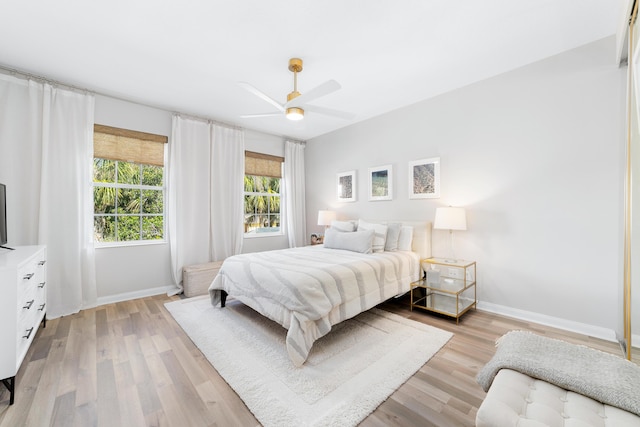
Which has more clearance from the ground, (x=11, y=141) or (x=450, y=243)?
(x=11, y=141)

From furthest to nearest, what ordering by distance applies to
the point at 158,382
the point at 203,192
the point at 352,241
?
the point at 203,192 < the point at 352,241 < the point at 158,382

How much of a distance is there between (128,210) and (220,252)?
1425 mm

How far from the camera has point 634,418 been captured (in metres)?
0.99

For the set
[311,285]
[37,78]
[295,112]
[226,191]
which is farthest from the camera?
[226,191]

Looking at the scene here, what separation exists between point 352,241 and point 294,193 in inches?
90.5

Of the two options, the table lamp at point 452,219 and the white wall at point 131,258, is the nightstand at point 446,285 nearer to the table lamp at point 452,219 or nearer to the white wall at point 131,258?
the table lamp at point 452,219

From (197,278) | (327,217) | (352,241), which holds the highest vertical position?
(327,217)

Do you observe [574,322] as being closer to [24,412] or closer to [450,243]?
[450,243]

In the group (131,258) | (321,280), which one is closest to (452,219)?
(321,280)

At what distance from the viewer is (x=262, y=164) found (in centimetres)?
502

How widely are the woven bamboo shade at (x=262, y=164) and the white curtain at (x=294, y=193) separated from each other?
6.4 inches

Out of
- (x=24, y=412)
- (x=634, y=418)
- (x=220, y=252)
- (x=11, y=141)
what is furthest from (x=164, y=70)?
(x=634, y=418)

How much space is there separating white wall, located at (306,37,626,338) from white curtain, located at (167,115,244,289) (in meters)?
2.94

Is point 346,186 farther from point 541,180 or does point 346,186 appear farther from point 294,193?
point 541,180
